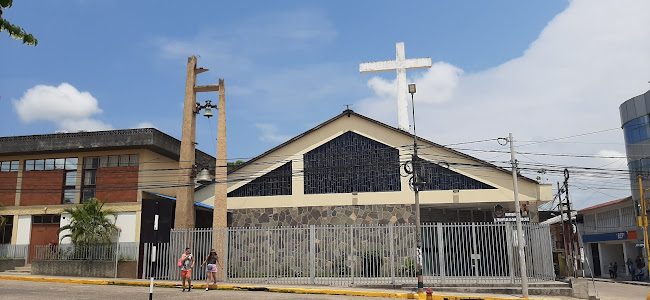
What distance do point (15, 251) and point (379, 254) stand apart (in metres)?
21.4

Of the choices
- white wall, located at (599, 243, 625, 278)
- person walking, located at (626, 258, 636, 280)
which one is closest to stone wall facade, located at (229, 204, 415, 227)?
person walking, located at (626, 258, 636, 280)

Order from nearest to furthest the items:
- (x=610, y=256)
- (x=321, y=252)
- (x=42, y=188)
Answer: (x=321, y=252), (x=42, y=188), (x=610, y=256)

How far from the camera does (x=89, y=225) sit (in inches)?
1008

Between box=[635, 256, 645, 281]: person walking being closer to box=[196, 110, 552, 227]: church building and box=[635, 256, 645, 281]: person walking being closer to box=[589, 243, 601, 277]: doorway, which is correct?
box=[589, 243, 601, 277]: doorway

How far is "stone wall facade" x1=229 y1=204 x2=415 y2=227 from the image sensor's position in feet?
88.9

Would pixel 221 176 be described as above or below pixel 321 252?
above

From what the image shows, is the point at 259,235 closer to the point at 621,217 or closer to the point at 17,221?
the point at 17,221

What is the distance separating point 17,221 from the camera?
30.2 m

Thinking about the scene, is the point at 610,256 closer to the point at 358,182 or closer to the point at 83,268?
the point at 358,182

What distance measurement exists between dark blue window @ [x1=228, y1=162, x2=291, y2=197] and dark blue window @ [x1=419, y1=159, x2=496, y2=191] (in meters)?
7.39

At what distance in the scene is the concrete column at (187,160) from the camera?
24172 millimetres

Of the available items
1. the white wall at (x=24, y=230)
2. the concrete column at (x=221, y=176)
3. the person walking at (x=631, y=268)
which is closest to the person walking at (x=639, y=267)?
the person walking at (x=631, y=268)

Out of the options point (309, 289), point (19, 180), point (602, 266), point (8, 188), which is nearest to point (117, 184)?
point (19, 180)

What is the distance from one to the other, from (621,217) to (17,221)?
1633 inches
